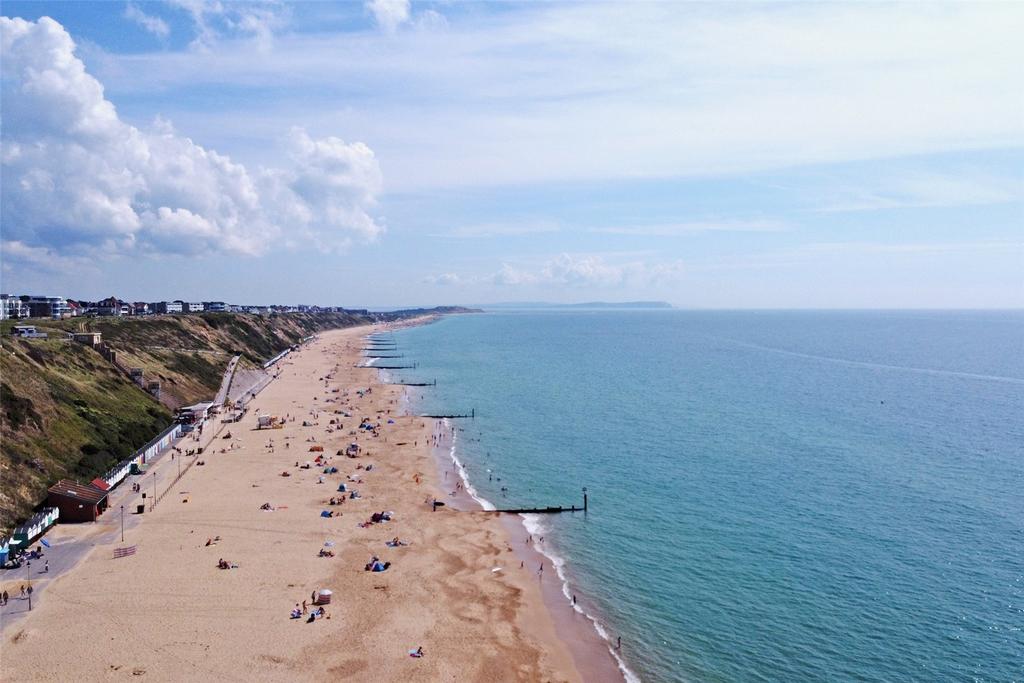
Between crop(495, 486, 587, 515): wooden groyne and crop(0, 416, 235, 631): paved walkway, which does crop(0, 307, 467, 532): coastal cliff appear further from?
crop(495, 486, 587, 515): wooden groyne

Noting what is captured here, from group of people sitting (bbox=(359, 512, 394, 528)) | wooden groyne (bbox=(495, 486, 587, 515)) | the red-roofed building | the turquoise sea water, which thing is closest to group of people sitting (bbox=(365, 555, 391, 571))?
group of people sitting (bbox=(359, 512, 394, 528))

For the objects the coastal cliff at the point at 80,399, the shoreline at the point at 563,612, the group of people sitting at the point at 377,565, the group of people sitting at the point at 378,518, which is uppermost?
the coastal cliff at the point at 80,399

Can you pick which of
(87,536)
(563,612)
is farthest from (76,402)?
(563,612)

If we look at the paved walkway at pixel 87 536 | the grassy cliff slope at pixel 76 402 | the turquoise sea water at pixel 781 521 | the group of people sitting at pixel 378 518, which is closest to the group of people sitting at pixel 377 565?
the group of people sitting at pixel 378 518

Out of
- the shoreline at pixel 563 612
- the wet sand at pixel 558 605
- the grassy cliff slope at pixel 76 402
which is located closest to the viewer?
the shoreline at pixel 563 612

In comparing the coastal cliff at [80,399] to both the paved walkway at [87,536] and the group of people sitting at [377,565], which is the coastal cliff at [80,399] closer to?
the paved walkway at [87,536]

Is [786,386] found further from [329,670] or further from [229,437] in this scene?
[329,670]
